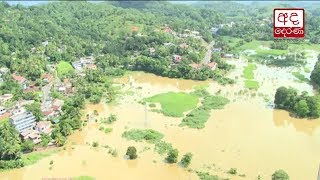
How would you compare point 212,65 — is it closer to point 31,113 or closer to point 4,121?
point 31,113

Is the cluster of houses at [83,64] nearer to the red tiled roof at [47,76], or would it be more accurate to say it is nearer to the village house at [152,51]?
the red tiled roof at [47,76]

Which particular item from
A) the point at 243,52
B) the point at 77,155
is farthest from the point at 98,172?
the point at 243,52

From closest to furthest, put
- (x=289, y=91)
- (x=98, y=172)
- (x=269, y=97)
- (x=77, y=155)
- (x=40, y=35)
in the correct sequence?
(x=98, y=172) < (x=77, y=155) < (x=289, y=91) < (x=269, y=97) < (x=40, y=35)

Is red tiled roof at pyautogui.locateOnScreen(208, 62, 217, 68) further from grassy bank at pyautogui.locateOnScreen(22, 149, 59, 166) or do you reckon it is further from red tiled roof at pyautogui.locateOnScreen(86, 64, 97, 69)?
grassy bank at pyautogui.locateOnScreen(22, 149, 59, 166)

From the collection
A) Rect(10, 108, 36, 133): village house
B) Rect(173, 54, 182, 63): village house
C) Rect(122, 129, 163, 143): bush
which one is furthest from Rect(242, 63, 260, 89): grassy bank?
Rect(10, 108, 36, 133): village house

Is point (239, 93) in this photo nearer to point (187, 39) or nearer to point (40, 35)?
point (187, 39)
